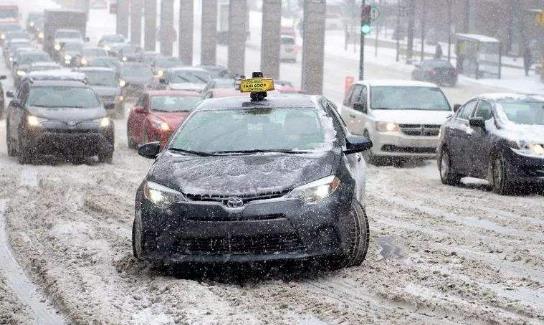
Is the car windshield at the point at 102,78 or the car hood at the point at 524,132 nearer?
the car hood at the point at 524,132

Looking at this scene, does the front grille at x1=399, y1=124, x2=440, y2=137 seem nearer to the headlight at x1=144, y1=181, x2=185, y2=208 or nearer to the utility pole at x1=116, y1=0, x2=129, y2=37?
the headlight at x1=144, y1=181, x2=185, y2=208

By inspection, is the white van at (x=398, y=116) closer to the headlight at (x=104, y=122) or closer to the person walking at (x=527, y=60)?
the headlight at (x=104, y=122)

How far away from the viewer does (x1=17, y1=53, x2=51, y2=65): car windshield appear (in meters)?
50.9

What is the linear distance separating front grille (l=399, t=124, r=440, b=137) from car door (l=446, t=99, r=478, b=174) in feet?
9.43

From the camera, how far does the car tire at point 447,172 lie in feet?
59.5

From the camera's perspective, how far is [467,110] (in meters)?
18.4

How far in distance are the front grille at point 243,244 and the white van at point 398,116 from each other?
42.0 ft

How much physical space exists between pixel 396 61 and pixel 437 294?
68044 millimetres

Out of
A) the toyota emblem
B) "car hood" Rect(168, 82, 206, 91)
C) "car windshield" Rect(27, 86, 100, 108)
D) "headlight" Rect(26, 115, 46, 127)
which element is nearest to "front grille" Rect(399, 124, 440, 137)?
"car windshield" Rect(27, 86, 100, 108)

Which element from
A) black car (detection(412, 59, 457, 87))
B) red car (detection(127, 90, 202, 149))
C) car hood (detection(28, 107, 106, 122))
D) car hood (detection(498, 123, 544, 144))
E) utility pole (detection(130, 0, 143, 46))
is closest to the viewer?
car hood (detection(498, 123, 544, 144))

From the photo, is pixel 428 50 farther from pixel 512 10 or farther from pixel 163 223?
pixel 163 223

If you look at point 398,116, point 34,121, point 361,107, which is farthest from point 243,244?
point 361,107

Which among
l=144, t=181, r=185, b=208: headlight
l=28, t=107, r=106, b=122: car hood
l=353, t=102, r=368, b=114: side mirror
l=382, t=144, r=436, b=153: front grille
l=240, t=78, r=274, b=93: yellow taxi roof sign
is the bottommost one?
l=382, t=144, r=436, b=153: front grille

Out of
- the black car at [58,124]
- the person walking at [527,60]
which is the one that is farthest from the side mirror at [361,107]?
the person walking at [527,60]
